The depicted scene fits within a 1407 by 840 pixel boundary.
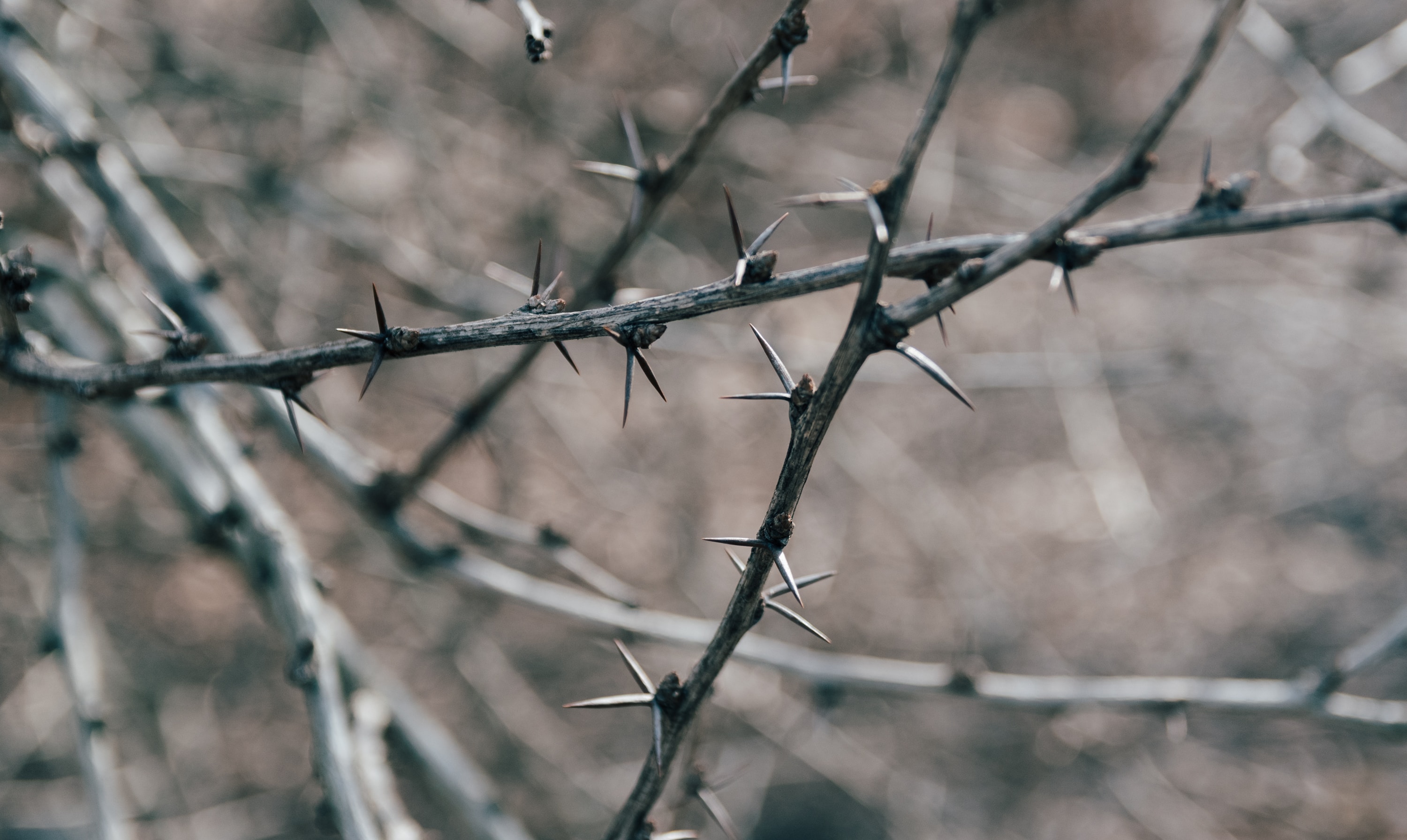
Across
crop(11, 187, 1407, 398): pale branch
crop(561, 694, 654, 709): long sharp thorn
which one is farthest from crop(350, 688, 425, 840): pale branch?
crop(11, 187, 1407, 398): pale branch

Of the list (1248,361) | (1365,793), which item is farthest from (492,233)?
(1365,793)

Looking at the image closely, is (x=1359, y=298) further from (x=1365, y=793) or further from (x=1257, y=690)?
(x=1257, y=690)

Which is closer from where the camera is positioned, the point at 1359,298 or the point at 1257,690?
the point at 1257,690

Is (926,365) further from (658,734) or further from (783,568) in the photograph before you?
(658,734)

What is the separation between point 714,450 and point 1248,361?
9.82ft

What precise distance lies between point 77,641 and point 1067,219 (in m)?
2.19

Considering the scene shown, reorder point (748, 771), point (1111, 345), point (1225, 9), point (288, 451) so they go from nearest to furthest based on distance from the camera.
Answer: point (1225, 9) < point (288, 451) < point (748, 771) < point (1111, 345)

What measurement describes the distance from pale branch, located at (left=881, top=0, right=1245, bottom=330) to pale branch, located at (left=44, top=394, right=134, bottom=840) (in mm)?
1849

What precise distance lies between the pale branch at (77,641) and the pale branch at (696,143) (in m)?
1.27

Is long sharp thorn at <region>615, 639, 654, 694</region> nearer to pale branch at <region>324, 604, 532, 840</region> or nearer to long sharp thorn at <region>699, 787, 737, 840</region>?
long sharp thorn at <region>699, 787, 737, 840</region>

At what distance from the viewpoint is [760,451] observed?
415 cm

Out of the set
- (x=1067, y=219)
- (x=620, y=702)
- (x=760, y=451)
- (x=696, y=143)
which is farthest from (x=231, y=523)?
(x=760, y=451)

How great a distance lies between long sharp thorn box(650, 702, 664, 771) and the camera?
1.07 metres

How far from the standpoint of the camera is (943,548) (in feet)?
12.2
